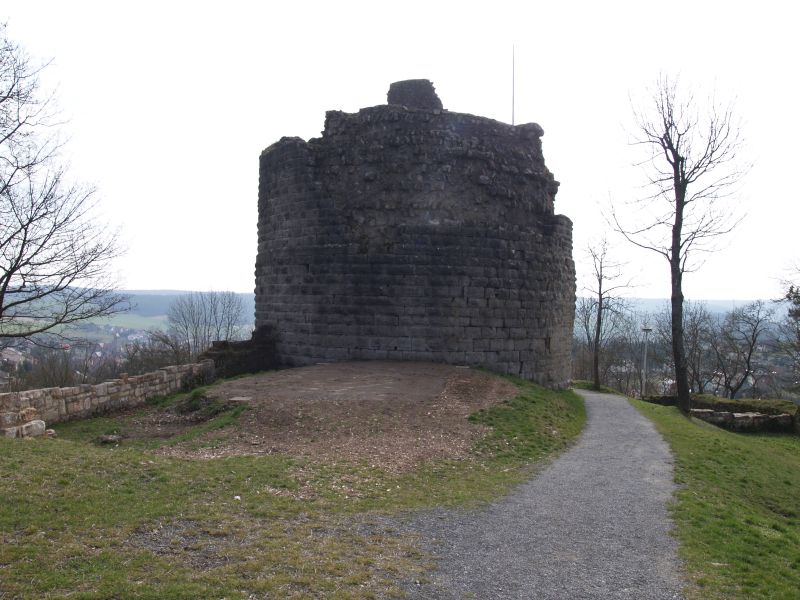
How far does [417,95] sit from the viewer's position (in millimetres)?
19203

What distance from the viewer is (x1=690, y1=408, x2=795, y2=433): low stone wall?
70.4 feet

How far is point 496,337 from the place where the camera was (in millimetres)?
17328

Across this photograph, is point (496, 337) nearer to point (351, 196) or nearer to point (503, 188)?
point (503, 188)

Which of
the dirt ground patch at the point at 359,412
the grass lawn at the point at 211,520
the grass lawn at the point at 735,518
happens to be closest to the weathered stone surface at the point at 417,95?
the dirt ground patch at the point at 359,412

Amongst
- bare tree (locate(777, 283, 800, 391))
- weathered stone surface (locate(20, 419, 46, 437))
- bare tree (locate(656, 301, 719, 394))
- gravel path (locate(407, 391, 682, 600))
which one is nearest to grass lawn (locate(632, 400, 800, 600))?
gravel path (locate(407, 391, 682, 600))

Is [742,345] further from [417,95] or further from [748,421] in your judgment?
[417,95]

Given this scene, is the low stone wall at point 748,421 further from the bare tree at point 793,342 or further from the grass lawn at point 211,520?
the grass lawn at point 211,520

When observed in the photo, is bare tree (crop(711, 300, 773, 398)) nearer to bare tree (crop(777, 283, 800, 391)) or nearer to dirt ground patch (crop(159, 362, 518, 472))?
bare tree (crop(777, 283, 800, 391))

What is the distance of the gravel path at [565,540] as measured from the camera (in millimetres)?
5387

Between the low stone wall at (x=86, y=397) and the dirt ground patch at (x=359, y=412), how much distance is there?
83.1 inches

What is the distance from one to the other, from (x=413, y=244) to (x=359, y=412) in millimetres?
6445

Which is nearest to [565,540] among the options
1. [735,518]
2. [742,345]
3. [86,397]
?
[735,518]

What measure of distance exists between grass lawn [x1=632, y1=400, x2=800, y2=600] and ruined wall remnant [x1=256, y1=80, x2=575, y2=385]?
18.6 ft

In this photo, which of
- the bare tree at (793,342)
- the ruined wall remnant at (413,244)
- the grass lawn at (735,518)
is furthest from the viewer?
the bare tree at (793,342)
